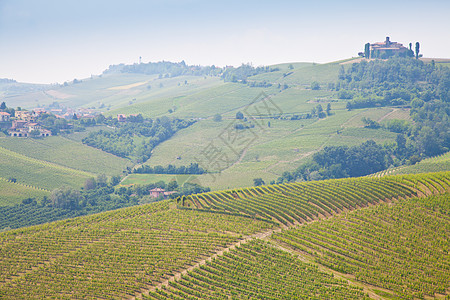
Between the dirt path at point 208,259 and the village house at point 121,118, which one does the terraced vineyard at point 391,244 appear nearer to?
the dirt path at point 208,259

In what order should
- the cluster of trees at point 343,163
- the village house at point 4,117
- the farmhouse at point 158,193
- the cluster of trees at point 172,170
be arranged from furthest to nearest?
the village house at point 4,117 < the cluster of trees at point 172,170 < the cluster of trees at point 343,163 < the farmhouse at point 158,193

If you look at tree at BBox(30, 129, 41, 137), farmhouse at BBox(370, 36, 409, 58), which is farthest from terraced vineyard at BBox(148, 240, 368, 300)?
farmhouse at BBox(370, 36, 409, 58)

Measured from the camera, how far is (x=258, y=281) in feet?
121

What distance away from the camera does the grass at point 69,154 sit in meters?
112

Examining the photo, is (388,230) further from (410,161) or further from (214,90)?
(214,90)

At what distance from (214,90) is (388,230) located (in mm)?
144493

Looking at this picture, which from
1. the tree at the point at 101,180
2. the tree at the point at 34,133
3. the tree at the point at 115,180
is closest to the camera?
the tree at the point at 101,180

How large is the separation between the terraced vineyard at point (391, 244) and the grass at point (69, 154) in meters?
75.0

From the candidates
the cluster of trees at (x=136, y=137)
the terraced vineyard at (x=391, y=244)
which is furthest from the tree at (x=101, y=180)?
the terraced vineyard at (x=391, y=244)

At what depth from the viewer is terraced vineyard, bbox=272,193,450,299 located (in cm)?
3522

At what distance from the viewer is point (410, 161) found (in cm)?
10069

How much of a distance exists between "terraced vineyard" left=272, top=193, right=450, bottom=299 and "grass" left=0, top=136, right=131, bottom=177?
75.0 m

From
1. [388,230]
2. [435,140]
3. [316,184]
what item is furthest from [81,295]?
[435,140]

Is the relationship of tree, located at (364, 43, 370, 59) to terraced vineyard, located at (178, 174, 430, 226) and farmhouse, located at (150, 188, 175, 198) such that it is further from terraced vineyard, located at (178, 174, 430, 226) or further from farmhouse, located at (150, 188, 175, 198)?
terraced vineyard, located at (178, 174, 430, 226)
